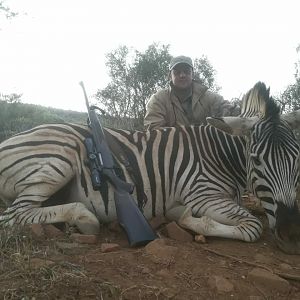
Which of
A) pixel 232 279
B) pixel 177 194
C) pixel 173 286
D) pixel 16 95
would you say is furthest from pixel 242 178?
pixel 16 95

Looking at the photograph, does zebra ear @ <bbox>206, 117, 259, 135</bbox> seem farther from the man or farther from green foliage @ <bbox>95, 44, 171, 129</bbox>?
green foliage @ <bbox>95, 44, 171, 129</bbox>

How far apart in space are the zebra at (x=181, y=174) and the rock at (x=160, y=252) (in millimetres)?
552

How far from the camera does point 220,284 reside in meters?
2.02

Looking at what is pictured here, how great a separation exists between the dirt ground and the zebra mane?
0.97 metres

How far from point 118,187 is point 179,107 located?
240 cm

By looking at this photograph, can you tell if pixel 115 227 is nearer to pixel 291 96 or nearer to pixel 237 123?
pixel 237 123

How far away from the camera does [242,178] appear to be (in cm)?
342

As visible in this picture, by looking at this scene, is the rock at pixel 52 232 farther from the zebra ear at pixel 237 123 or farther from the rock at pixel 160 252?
the zebra ear at pixel 237 123

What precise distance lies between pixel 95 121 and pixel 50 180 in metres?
0.61

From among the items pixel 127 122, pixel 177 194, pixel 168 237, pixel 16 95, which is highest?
pixel 16 95

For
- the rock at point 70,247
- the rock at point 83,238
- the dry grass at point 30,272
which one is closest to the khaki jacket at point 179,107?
the rock at point 83,238

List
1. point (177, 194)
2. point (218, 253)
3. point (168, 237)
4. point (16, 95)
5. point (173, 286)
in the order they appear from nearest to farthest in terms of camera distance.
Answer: point (173, 286) → point (218, 253) → point (168, 237) → point (177, 194) → point (16, 95)

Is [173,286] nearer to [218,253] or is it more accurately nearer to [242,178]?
[218,253]

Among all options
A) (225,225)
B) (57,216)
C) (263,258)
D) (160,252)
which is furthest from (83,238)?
(263,258)
